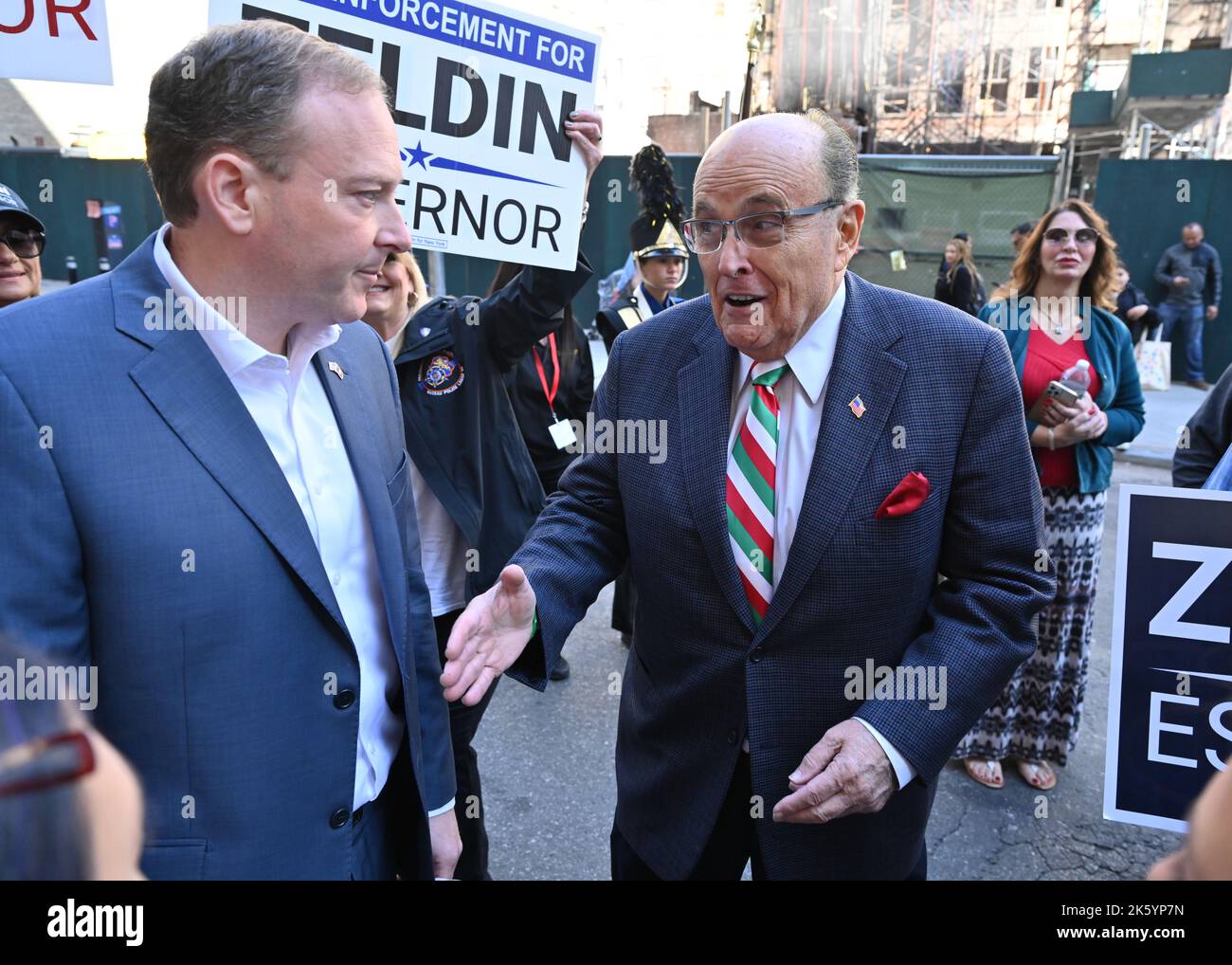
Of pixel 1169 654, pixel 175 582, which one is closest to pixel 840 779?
pixel 1169 654

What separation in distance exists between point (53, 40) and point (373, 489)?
2.01 m

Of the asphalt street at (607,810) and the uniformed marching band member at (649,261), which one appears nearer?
the asphalt street at (607,810)

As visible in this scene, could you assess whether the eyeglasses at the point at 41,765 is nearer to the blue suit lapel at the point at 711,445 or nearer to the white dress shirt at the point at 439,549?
the blue suit lapel at the point at 711,445

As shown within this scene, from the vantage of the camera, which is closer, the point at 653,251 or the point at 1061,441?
the point at 1061,441

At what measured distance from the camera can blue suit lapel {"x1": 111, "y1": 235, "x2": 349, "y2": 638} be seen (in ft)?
4.28

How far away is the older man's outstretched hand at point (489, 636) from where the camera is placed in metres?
1.64

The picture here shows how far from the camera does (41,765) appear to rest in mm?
1041

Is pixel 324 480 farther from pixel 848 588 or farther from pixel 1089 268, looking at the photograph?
pixel 1089 268

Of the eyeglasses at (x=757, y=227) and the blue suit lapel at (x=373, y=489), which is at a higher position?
the eyeglasses at (x=757, y=227)

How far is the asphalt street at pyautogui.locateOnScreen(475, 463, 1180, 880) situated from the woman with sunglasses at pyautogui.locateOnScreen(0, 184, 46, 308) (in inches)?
97.7

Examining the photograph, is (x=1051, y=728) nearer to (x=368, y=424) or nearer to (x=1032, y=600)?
(x=1032, y=600)

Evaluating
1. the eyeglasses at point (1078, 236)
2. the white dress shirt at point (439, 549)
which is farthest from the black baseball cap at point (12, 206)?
the eyeglasses at point (1078, 236)

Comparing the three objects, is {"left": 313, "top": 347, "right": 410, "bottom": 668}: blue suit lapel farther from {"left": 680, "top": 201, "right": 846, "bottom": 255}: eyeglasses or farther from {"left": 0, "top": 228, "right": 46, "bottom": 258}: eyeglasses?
{"left": 0, "top": 228, "right": 46, "bottom": 258}: eyeglasses

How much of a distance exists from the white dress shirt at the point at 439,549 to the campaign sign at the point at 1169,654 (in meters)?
1.98
